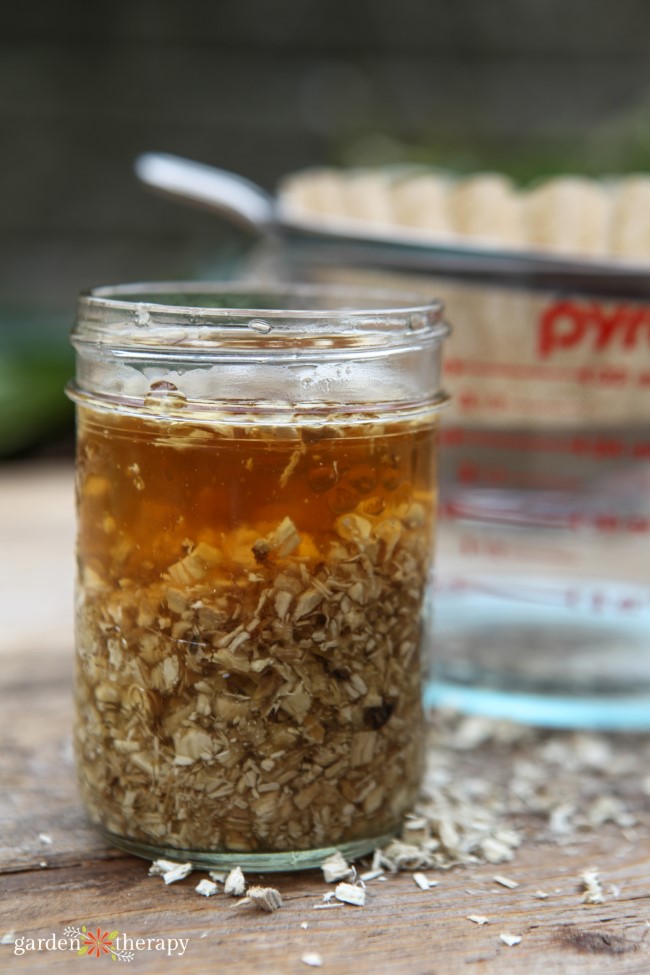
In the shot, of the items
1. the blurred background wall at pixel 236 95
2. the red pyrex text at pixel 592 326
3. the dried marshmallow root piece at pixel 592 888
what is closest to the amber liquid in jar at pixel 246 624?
the dried marshmallow root piece at pixel 592 888

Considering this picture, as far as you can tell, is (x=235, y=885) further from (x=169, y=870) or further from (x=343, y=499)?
(x=343, y=499)

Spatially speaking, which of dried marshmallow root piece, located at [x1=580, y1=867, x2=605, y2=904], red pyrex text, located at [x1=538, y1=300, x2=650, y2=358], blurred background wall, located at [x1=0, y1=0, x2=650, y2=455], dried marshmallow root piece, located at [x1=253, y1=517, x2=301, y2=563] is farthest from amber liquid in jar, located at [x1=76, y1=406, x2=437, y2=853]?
blurred background wall, located at [x1=0, y1=0, x2=650, y2=455]

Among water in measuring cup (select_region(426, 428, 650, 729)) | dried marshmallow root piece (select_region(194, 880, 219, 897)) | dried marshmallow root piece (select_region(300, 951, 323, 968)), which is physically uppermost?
water in measuring cup (select_region(426, 428, 650, 729))

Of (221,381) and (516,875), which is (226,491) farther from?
(516,875)

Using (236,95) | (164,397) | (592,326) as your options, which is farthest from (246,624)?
(236,95)

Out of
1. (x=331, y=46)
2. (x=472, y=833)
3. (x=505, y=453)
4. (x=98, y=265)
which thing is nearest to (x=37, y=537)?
(x=505, y=453)

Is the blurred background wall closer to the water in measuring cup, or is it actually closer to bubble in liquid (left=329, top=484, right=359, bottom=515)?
the water in measuring cup
